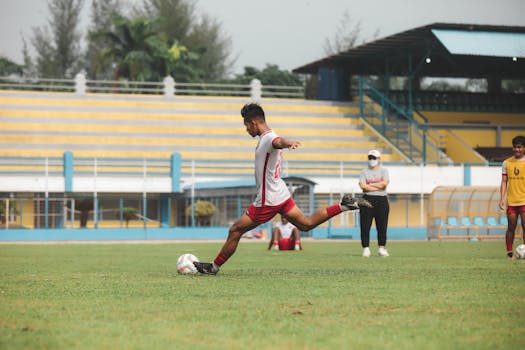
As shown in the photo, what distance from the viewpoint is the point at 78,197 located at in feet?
127

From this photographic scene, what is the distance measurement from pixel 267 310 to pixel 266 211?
363cm

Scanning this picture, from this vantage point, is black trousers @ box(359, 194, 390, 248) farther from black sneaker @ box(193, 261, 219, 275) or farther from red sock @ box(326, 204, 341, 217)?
black sneaker @ box(193, 261, 219, 275)

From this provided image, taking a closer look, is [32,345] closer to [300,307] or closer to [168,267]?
[300,307]

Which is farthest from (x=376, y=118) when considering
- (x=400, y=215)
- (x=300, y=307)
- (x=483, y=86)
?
(x=300, y=307)

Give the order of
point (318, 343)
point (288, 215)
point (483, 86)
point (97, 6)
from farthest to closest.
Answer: point (97, 6) < point (483, 86) < point (288, 215) < point (318, 343)

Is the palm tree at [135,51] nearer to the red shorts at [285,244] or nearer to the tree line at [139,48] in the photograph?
the tree line at [139,48]

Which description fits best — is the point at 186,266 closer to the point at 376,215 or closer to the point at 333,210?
the point at 333,210

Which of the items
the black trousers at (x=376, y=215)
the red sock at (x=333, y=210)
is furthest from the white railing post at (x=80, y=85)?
the red sock at (x=333, y=210)

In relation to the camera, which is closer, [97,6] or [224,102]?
[224,102]

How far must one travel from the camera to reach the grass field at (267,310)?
6.00 meters

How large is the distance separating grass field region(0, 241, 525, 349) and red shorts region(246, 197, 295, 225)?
0.66 meters

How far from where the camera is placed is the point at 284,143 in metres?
10.6

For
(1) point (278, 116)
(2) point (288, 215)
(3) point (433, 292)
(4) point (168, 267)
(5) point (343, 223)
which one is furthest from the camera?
(1) point (278, 116)

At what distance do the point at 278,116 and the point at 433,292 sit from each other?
128ft
